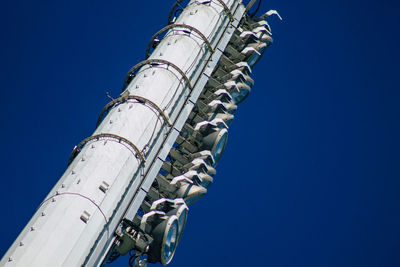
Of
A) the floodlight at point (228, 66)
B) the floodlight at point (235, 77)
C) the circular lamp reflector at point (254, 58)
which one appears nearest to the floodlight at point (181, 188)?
the floodlight at point (235, 77)

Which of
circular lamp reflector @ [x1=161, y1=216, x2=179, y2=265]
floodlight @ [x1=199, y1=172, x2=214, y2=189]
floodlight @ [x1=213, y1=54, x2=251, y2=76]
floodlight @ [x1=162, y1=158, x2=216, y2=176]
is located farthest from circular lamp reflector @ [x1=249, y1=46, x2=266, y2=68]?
circular lamp reflector @ [x1=161, y1=216, x2=179, y2=265]

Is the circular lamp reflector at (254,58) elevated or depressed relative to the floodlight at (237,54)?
elevated

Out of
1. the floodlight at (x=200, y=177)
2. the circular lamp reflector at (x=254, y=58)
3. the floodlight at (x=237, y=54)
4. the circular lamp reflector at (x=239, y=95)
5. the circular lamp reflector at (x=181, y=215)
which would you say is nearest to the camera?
the circular lamp reflector at (x=181, y=215)

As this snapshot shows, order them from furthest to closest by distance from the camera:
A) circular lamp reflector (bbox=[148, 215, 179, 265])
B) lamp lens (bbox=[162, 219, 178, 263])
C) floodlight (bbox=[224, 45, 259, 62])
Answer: floodlight (bbox=[224, 45, 259, 62]) → lamp lens (bbox=[162, 219, 178, 263]) → circular lamp reflector (bbox=[148, 215, 179, 265])

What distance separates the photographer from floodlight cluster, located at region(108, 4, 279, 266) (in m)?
26.4

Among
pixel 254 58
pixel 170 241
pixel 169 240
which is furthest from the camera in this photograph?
pixel 254 58

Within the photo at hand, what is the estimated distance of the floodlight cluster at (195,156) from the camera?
26375 mm

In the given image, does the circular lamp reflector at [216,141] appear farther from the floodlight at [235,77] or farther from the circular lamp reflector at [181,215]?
the floodlight at [235,77]

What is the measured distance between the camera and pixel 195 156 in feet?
100

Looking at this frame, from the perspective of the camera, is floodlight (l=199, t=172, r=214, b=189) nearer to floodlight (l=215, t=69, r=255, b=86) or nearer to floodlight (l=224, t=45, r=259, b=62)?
floodlight (l=215, t=69, r=255, b=86)

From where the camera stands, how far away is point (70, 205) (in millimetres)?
23906

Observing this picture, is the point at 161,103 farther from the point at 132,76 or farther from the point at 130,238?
the point at 130,238

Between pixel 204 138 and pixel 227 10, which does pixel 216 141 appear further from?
pixel 227 10

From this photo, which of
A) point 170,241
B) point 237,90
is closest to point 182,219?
point 170,241
